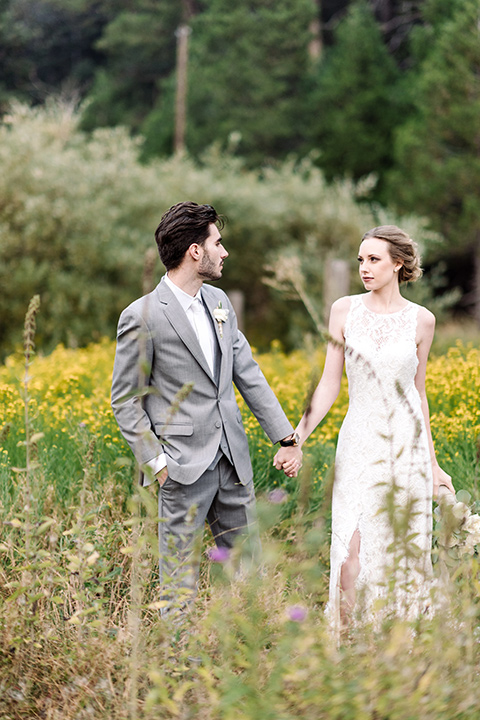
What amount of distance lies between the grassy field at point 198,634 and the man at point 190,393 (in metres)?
0.24

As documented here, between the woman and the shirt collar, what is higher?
the shirt collar

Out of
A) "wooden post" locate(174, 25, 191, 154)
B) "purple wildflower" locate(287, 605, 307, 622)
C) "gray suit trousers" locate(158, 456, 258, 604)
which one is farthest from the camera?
"wooden post" locate(174, 25, 191, 154)

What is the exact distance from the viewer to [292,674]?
6.71 ft

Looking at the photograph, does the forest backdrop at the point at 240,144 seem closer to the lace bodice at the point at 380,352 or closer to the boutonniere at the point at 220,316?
the boutonniere at the point at 220,316

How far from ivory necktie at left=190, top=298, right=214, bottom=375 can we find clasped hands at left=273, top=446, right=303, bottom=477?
1.61 feet

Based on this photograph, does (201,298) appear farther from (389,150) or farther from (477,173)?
(389,150)

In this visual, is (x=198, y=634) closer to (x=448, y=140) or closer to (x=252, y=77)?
(x=448, y=140)

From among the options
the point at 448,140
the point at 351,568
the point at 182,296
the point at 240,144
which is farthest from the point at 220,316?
the point at 240,144

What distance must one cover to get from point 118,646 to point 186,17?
1056 inches

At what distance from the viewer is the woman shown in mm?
3311

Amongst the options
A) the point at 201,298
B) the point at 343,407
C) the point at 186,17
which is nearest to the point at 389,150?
the point at 186,17

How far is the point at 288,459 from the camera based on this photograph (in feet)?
11.3

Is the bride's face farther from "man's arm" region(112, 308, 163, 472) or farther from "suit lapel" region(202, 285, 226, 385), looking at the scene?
"man's arm" region(112, 308, 163, 472)

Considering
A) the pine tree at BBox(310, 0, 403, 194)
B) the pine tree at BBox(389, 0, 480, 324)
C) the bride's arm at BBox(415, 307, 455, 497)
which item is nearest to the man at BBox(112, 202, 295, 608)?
the bride's arm at BBox(415, 307, 455, 497)
